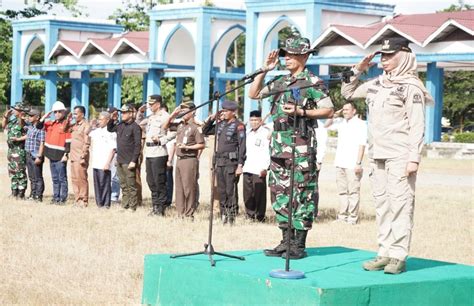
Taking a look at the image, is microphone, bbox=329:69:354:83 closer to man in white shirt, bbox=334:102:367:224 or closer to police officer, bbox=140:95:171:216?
man in white shirt, bbox=334:102:367:224

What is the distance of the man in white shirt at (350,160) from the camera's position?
1532 cm

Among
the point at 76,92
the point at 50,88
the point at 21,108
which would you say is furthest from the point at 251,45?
the point at 21,108

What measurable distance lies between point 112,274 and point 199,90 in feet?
128

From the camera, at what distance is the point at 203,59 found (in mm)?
48969

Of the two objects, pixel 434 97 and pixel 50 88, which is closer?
pixel 434 97

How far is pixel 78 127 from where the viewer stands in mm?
17250

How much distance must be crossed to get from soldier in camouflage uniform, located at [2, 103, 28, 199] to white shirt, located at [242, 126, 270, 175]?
475cm

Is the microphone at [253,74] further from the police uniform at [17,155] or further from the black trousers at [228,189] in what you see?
the police uniform at [17,155]

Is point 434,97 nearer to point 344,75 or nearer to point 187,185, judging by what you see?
point 187,185

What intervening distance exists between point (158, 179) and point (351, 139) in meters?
2.87

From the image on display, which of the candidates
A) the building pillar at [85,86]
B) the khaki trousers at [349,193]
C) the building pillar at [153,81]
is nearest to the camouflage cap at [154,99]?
the khaki trousers at [349,193]

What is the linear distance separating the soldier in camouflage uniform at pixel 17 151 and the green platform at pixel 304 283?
10060 mm

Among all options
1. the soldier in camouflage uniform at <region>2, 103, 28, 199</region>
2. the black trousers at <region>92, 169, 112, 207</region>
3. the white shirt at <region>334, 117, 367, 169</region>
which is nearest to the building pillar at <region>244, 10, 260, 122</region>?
the soldier in camouflage uniform at <region>2, 103, 28, 199</region>

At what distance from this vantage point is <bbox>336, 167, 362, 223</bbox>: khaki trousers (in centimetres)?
1537
